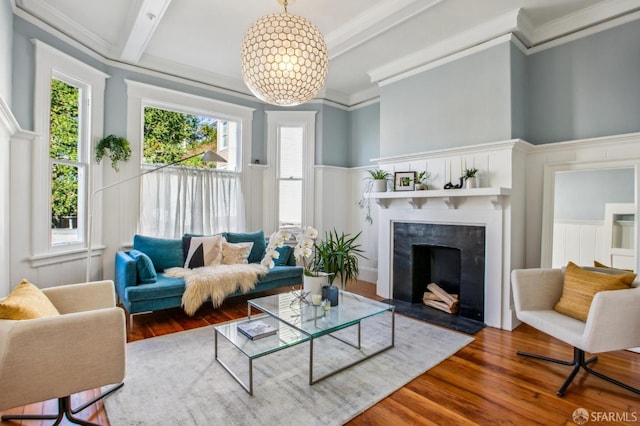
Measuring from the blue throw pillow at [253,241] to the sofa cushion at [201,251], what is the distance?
304mm

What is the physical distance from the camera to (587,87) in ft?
10.6

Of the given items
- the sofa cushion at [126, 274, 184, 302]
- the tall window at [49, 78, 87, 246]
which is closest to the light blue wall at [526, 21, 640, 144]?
the sofa cushion at [126, 274, 184, 302]

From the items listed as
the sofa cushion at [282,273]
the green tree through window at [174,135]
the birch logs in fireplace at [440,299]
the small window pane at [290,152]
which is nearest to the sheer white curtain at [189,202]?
the green tree through window at [174,135]

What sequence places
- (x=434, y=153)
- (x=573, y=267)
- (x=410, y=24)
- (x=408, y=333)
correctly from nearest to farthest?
1. (x=573, y=267)
2. (x=408, y=333)
3. (x=410, y=24)
4. (x=434, y=153)

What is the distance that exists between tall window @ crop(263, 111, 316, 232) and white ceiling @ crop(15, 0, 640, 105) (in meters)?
1.24

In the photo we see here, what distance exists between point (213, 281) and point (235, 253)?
0.77 meters

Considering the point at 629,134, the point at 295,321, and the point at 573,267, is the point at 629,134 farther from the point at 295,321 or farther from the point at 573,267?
the point at 295,321

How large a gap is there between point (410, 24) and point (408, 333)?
316cm

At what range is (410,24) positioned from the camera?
3.36 m

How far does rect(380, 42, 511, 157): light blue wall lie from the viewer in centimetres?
338

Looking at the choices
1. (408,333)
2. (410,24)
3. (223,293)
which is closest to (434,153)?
(410,24)

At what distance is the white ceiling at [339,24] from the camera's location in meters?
3.05

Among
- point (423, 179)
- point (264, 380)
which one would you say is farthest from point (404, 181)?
point (264, 380)

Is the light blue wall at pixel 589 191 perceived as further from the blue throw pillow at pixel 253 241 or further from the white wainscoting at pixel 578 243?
the blue throw pillow at pixel 253 241
